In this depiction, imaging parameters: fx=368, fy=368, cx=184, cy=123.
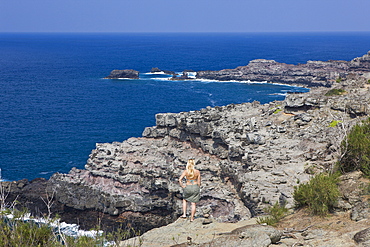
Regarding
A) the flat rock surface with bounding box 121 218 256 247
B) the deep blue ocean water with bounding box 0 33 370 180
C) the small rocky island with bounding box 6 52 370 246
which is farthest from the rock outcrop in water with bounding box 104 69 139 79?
the flat rock surface with bounding box 121 218 256 247

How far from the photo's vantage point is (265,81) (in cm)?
13338

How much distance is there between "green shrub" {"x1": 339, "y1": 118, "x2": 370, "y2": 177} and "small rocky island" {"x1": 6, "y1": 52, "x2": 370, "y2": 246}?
348 inches

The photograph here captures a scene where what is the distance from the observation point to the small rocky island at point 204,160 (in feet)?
107

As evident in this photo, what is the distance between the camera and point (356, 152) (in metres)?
18.0

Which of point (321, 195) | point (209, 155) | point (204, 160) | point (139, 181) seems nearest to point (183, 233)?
point (321, 195)

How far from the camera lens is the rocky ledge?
12356cm

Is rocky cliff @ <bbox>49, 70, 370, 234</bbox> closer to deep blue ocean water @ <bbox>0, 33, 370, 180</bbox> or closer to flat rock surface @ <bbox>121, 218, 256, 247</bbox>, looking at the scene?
deep blue ocean water @ <bbox>0, 33, 370, 180</bbox>

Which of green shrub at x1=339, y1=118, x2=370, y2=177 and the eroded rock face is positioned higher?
green shrub at x1=339, y1=118, x2=370, y2=177

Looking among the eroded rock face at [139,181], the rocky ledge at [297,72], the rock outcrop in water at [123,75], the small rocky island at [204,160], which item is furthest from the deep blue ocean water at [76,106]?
the small rocky island at [204,160]

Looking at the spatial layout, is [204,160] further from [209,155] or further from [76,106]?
[76,106]

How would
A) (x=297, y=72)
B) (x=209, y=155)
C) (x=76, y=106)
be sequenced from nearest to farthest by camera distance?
(x=209, y=155) < (x=76, y=106) < (x=297, y=72)

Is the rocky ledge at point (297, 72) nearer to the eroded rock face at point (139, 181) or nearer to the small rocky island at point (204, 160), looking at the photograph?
the small rocky island at point (204, 160)

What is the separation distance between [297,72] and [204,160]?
4041 inches

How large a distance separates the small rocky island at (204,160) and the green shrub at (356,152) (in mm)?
8839
